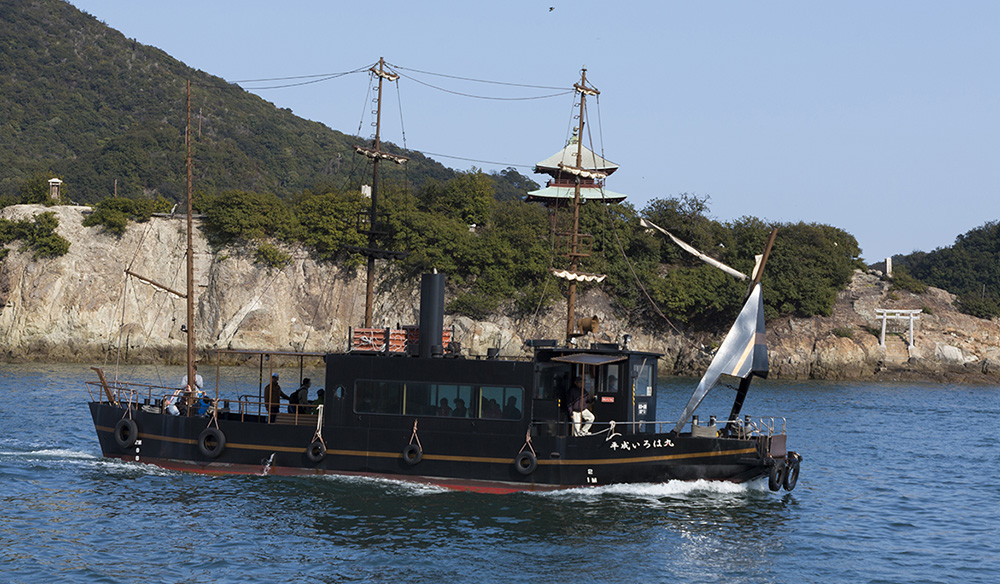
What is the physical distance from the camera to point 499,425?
70.2ft

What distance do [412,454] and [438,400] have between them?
1.45m

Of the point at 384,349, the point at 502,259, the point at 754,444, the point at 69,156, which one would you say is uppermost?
the point at 69,156

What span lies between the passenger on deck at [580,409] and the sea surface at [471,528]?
1483mm

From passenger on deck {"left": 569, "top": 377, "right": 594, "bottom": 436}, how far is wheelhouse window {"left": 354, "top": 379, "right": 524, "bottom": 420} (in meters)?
1.34

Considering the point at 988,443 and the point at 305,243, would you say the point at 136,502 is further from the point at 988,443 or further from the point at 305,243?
the point at 305,243

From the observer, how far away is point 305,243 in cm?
6731

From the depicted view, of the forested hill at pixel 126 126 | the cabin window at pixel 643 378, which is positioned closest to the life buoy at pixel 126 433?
the cabin window at pixel 643 378

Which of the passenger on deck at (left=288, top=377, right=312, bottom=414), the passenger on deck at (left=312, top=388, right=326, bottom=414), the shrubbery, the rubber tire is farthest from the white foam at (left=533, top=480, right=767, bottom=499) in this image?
the shrubbery

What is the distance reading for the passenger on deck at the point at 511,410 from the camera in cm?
2147

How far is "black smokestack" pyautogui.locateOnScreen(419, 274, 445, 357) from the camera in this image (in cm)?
2225

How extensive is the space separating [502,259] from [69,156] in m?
79.5

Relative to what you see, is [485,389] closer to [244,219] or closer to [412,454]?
[412,454]

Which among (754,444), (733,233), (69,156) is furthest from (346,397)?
(69,156)

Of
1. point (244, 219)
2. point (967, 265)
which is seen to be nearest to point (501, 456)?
point (244, 219)
